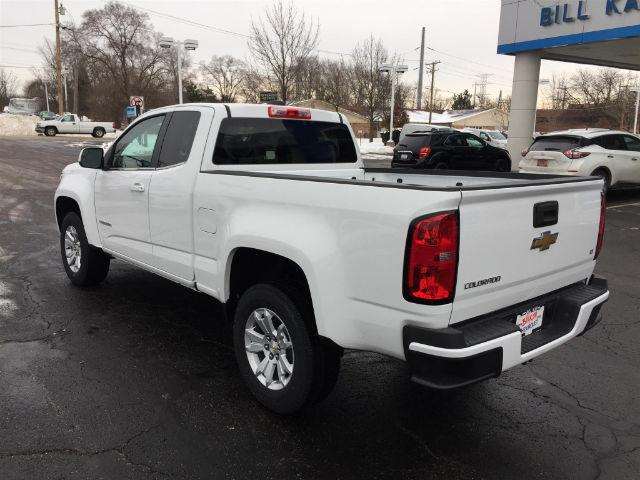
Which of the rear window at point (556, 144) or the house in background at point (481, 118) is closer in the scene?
the rear window at point (556, 144)

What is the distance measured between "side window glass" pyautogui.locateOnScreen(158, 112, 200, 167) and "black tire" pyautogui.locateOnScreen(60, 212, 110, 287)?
1.77 m

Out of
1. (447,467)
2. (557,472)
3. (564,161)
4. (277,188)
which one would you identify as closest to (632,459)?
(557,472)

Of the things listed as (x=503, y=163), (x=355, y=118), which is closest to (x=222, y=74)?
(x=355, y=118)

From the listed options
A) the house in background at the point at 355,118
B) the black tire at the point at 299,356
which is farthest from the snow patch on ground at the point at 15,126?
the black tire at the point at 299,356

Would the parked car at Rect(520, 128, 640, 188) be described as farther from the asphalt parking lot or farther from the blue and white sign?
the asphalt parking lot

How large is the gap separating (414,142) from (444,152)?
950 millimetres

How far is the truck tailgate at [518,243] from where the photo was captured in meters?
2.63

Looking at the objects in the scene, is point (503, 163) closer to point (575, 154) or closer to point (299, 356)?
point (575, 154)

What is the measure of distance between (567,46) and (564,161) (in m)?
5.38

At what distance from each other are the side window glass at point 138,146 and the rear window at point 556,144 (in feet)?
32.9

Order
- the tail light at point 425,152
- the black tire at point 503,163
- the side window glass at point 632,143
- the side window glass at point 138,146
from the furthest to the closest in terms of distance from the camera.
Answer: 1. the black tire at point 503,163
2. the tail light at point 425,152
3. the side window glass at point 632,143
4. the side window glass at point 138,146

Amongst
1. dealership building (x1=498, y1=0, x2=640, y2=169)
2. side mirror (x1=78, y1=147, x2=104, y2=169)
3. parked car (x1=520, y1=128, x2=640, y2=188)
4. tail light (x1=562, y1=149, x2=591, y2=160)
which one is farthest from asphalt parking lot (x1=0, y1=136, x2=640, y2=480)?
dealership building (x1=498, y1=0, x2=640, y2=169)

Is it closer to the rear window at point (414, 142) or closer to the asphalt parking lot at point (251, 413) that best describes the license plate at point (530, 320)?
the asphalt parking lot at point (251, 413)

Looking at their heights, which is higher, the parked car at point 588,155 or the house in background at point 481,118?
Answer: the house in background at point 481,118
